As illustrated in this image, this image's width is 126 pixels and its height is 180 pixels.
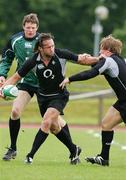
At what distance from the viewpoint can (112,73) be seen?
1226cm

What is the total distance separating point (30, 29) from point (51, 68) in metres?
1.01

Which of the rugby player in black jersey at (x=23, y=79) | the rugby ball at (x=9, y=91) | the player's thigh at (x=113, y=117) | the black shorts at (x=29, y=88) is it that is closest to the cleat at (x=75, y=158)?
the rugby player in black jersey at (x=23, y=79)

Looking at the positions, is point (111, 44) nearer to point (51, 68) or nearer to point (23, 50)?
point (51, 68)

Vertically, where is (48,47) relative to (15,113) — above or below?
above

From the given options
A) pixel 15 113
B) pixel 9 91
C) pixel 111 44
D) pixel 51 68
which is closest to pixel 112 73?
pixel 111 44

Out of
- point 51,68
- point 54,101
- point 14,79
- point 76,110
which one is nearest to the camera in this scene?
point 51,68

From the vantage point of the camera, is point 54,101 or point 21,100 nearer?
point 54,101

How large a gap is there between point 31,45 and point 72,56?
44.6 inches

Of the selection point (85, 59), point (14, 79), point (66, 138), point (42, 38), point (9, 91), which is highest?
point (42, 38)

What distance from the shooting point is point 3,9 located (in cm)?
6750

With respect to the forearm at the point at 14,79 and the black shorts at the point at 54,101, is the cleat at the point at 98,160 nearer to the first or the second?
the black shorts at the point at 54,101

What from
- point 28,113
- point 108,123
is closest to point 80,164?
point 108,123

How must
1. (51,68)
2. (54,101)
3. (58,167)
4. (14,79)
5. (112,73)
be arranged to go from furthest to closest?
1. (14,79)
2. (54,101)
3. (51,68)
4. (112,73)
5. (58,167)

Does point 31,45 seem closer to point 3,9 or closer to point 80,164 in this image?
point 80,164
